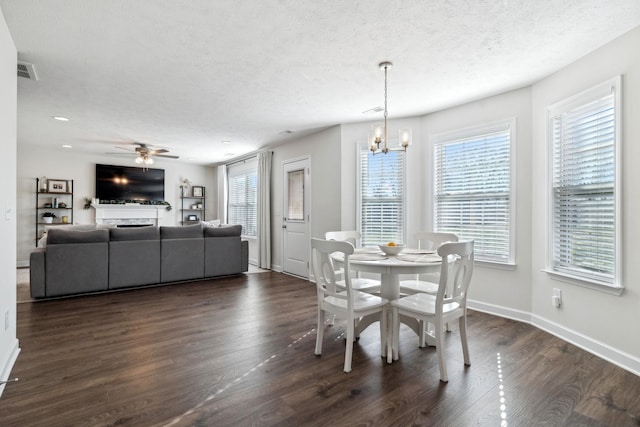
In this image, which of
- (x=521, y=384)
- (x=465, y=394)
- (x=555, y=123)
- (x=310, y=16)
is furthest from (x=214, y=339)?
(x=555, y=123)

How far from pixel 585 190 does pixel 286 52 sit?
116 inches

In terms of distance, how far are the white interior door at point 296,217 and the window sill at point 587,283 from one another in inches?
143

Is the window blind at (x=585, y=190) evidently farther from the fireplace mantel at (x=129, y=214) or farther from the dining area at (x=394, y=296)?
the fireplace mantel at (x=129, y=214)

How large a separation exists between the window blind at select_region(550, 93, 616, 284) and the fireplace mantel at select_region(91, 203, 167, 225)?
8.41m

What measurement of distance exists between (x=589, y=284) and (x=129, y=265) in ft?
18.3

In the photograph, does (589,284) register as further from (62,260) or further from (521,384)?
(62,260)

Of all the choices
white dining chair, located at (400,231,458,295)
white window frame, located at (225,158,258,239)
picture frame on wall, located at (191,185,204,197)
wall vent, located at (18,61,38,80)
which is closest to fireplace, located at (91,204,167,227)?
picture frame on wall, located at (191,185,204,197)

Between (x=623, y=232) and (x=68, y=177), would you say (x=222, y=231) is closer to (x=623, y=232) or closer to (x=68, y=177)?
(x=68, y=177)

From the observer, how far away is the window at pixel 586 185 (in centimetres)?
267

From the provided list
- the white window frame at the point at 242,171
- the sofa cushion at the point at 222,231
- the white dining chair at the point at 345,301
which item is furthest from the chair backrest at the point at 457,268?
the white window frame at the point at 242,171

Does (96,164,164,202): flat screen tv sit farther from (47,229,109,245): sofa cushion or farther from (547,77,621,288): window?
(547,77,621,288): window

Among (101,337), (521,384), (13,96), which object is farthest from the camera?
(101,337)

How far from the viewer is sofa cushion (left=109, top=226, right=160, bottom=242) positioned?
187 inches

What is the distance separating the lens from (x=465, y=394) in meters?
2.07
